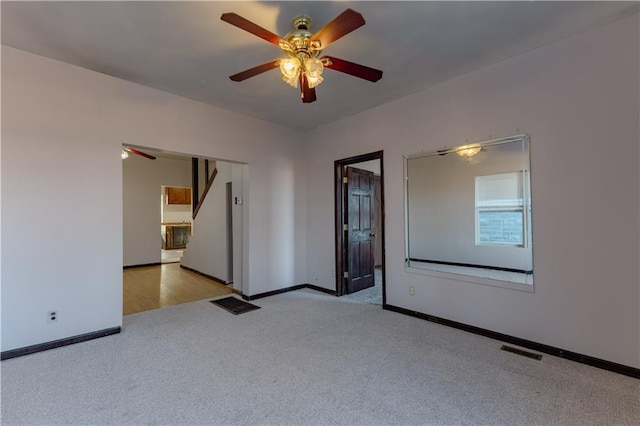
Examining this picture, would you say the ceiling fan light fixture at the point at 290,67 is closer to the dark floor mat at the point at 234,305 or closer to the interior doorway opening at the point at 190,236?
the interior doorway opening at the point at 190,236

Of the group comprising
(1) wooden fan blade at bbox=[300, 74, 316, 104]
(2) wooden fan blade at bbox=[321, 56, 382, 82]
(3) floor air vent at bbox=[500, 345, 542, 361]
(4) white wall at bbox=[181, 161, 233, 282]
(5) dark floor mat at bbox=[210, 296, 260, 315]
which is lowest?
(3) floor air vent at bbox=[500, 345, 542, 361]

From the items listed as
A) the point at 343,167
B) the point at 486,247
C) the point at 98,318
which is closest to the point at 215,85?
the point at 343,167

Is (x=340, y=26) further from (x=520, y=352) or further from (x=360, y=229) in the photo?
(x=360, y=229)

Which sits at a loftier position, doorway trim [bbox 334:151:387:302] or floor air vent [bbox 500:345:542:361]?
doorway trim [bbox 334:151:387:302]

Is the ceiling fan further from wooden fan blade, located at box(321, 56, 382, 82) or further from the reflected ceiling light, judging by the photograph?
the reflected ceiling light

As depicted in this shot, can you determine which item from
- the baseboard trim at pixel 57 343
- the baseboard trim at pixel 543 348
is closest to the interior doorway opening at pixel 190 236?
the baseboard trim at pixel 57 343

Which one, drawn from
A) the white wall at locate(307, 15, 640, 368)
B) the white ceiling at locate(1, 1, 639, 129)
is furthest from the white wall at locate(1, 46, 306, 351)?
the white wall at locate(307, 15, 640, 368)

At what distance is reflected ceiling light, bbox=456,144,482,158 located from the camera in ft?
10.7

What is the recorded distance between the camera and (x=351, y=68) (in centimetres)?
229

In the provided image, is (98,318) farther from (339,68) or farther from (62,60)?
(339,68)

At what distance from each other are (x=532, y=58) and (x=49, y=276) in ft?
16.6

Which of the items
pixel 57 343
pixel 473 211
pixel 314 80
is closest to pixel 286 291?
pixel 57 343

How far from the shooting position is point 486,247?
388 cm

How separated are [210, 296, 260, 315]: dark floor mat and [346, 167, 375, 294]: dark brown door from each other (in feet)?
5.21
